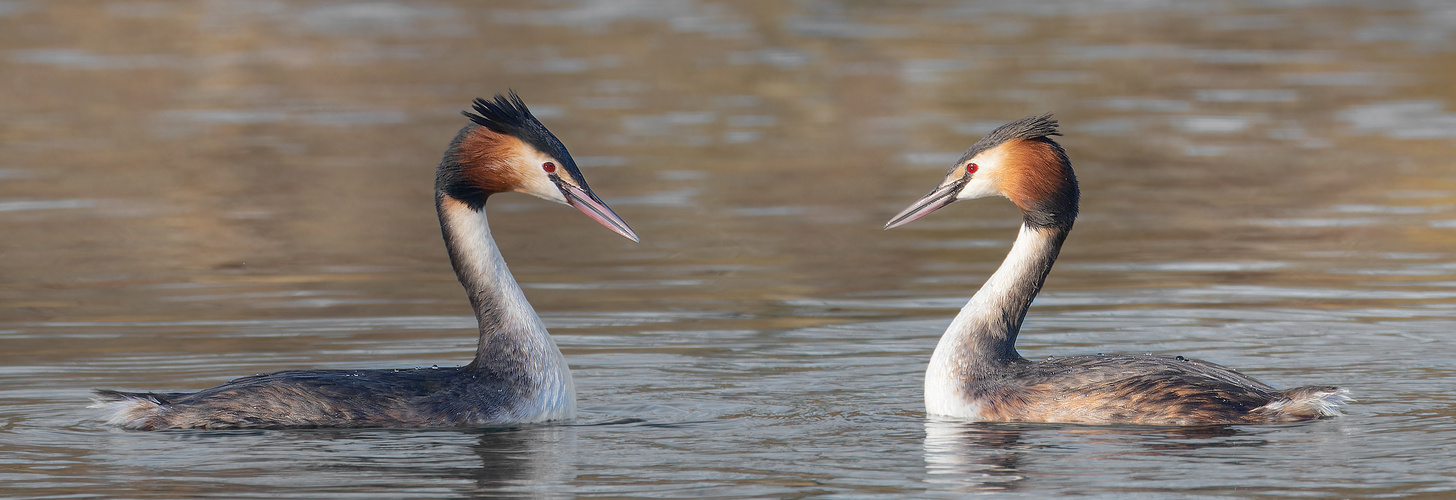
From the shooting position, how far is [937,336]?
460 inches

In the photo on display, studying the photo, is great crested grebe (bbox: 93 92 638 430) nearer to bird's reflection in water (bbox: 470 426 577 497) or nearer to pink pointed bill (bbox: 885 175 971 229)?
bird's reflection in water (bbox: 470 426 577 497)

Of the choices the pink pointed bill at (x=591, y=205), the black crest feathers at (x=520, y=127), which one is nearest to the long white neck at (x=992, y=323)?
the pink pointed bill at (x=591, y=205)

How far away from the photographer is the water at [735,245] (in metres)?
8.66

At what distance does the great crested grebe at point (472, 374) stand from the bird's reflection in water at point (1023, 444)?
1793 mm

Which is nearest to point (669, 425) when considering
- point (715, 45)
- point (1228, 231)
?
point (1228, 231)

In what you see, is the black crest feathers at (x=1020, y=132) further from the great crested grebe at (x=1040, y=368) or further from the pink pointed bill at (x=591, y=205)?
the pink pointed bill at (x=591, y=205)

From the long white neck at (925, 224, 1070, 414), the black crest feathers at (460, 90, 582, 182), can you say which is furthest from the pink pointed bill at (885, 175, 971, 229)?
the black crest feathers at (460, 90, 582, 182)

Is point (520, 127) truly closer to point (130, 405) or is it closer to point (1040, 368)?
point (130, 405)

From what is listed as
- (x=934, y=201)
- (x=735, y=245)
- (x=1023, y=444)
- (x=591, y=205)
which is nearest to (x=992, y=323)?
(x=934, y=201)

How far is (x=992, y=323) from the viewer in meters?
9.95

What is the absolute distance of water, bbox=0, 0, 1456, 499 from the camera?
341 inches

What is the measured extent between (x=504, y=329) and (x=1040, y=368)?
97.2 inches

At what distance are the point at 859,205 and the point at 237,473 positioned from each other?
969 centimetres

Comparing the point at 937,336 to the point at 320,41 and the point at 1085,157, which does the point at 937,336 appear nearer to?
the point at 1085,157
